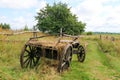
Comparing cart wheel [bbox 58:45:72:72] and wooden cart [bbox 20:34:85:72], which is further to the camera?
wooden cart [bbox 20:34:85:72]

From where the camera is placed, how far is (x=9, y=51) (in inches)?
490

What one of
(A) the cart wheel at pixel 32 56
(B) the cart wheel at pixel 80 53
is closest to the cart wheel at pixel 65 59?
(A) the cart wheel at pixel 32 56

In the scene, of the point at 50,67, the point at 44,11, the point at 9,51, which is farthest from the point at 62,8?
the point at 50,67

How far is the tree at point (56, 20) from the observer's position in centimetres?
3306

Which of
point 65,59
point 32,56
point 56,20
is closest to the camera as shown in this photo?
point 65,59

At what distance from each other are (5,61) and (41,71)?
2797 millimetres

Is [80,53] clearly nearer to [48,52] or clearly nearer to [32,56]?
[32,56]

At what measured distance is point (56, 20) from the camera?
3350 centimetres

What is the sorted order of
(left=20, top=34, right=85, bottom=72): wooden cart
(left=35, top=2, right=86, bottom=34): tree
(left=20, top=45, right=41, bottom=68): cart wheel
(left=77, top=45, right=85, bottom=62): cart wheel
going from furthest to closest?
(left=35, top=2, right=86, bottom=34): tree < (left=77, top=45, right=85, bottom=62): cart wheel < (left=20, top=45, right=41, bottom=68): cart wheel < (left=20, top=34, right=85, bottom=72): wooden cart

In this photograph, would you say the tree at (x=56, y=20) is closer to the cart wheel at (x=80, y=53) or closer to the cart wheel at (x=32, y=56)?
the cart wheel at (x=80, y=53)

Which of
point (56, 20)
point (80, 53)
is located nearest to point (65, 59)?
point (80, 53)

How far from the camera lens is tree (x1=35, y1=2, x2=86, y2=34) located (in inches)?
1302

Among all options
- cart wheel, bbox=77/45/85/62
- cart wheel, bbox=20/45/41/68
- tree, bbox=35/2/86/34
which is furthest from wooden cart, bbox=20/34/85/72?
tree, bbox=35/2/86/34

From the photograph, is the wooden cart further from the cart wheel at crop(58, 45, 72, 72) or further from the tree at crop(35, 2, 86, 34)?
the tree at crop(35, 2, 86, 34)
